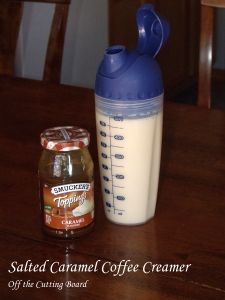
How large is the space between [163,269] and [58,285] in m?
0.12

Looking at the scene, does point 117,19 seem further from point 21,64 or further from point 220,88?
point 220,88

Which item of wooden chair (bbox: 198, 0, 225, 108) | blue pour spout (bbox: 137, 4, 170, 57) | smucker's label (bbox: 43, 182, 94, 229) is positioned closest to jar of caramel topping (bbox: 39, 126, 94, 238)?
smucker's label (bbox: 43, 182, 94, 229)

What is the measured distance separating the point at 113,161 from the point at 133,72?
0.12 metres

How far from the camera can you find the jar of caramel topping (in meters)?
0.78

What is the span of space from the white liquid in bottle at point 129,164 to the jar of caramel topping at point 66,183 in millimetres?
31

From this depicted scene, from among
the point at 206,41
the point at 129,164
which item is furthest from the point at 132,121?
the point at 206,41

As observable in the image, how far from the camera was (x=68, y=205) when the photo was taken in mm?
776

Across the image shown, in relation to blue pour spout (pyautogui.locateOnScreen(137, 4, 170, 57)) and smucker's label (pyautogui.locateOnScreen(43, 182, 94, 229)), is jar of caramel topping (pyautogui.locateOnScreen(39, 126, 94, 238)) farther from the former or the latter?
blue pour spout (pyautogui.locateOnScreen(137, 4, 170, 57))

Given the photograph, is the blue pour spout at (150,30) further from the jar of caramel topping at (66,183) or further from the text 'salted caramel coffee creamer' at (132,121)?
the jar of caramel topping at (66,183)

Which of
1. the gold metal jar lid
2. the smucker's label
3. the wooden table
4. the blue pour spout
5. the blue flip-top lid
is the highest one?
the blue pour spout

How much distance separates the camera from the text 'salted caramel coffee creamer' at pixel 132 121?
0.78 metres

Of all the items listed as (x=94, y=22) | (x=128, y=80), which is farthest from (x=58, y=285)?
(x=94, y=22)

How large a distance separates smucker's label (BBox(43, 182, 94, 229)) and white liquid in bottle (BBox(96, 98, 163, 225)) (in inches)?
1.8

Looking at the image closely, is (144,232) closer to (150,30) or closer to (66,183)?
(66,183)
